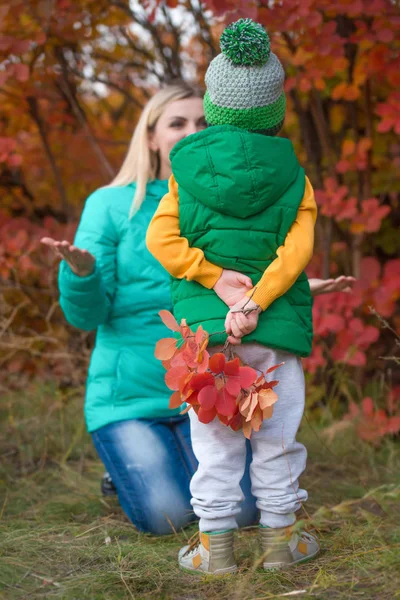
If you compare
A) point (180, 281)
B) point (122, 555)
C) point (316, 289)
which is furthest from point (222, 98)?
point (122, 555)

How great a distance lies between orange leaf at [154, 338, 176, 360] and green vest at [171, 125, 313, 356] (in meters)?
0.10

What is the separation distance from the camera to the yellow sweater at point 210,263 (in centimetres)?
192

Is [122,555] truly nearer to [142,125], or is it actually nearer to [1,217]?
[142,125]

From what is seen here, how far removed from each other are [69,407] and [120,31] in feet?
6.99

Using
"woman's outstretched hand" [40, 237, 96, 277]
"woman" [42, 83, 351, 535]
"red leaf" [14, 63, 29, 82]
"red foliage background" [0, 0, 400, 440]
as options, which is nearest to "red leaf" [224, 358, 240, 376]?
"woman's outstretched hand" [40, 237, 96, 277]

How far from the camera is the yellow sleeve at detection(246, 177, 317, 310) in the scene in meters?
1.92

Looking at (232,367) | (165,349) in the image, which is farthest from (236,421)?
(165,349)

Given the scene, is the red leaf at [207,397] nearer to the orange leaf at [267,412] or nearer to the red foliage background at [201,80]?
the orange leaf at [267,412]

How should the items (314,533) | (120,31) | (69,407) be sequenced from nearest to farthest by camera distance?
(314,533) → (69,407) → (120,31)

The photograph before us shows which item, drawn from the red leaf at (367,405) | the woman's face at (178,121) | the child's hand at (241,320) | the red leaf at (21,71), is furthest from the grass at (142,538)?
the red leaf at (21,71)

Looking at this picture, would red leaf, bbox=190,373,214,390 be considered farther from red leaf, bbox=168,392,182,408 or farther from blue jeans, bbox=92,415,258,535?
blue jeans, bbox=92,415,258,535

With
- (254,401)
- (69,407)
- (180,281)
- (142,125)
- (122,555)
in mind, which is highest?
(142,125)

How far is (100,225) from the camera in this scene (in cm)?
276

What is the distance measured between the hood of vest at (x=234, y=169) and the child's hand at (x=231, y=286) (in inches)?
6.6
